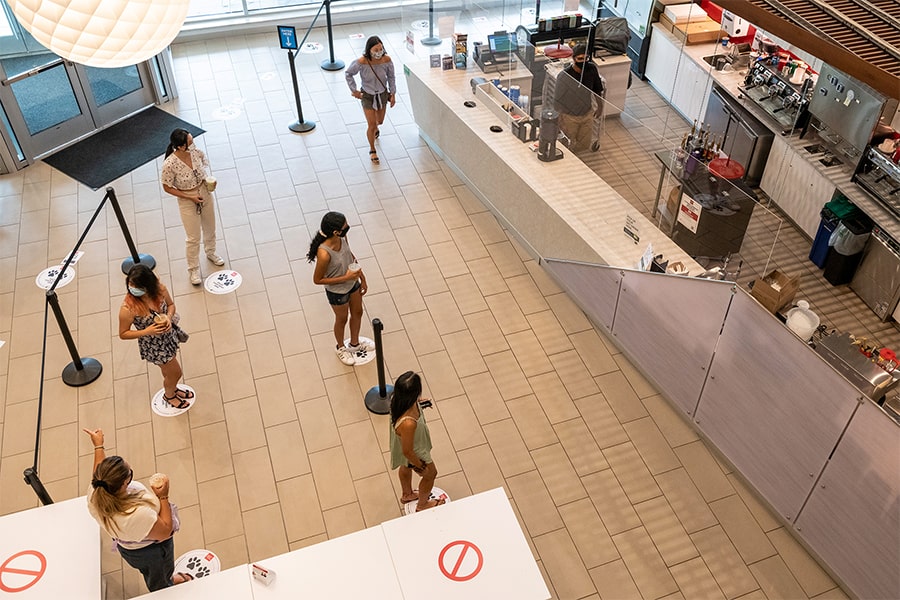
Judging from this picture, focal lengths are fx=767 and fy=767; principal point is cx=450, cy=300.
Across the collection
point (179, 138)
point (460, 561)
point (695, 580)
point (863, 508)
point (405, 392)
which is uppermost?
point (179, 138)

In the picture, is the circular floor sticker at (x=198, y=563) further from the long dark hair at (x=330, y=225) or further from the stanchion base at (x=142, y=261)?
the stanchion base at (x=142, y=261)

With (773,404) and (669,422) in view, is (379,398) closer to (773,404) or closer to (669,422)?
(669,422)

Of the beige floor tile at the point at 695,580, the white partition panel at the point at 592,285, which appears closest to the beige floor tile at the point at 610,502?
the beige floor tile at the point at 695,580

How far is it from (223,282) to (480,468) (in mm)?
3067

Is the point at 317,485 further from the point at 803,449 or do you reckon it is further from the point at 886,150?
the point at 886,150

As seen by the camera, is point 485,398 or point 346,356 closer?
point 485,398

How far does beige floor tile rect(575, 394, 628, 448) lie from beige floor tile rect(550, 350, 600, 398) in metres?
0.07

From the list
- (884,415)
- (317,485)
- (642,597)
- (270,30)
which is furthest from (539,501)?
(270,30)

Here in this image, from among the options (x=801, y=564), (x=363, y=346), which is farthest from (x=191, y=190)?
(x=801, y=564)

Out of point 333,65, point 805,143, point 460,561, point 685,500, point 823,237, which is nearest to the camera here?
point 460,561

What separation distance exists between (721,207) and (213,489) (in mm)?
4030

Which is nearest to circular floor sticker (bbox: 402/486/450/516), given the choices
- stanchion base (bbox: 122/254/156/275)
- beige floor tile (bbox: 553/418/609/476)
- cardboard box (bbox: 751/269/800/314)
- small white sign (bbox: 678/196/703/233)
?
beige floor tile (bbox: 553/418/609/476)

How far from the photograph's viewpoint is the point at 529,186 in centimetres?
679

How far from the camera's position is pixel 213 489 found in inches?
210
